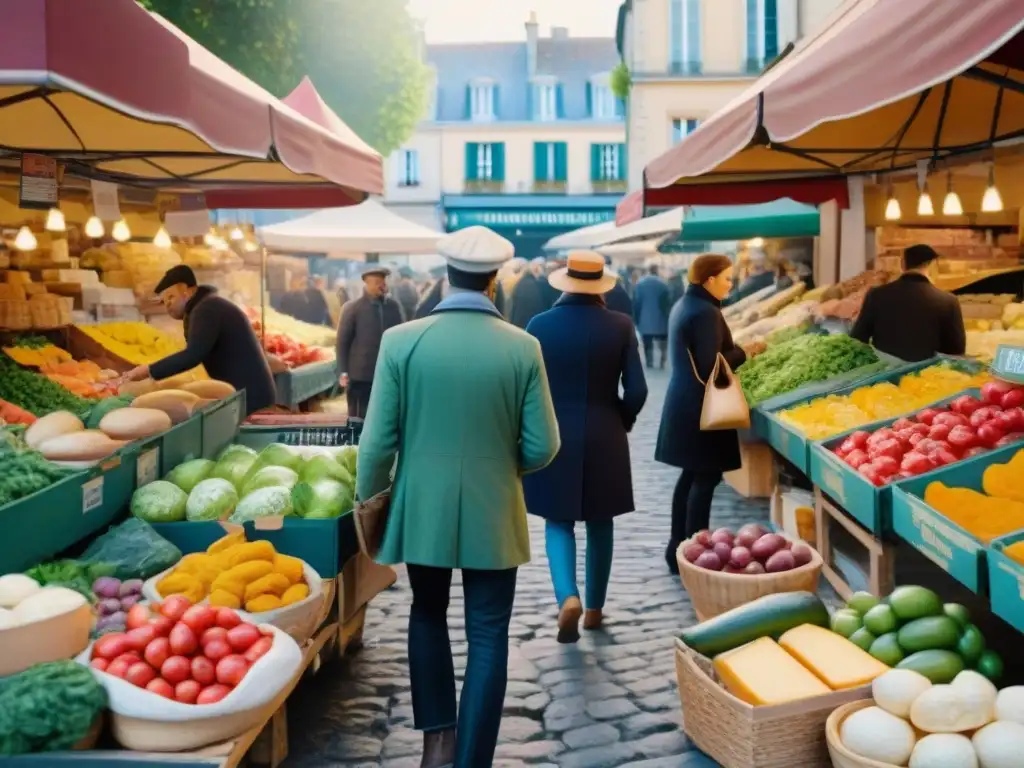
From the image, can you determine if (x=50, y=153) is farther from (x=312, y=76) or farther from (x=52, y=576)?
(x=312, y=76)

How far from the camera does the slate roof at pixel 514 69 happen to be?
153 feet

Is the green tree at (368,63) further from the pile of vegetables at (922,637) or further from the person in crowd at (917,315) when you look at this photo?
the pile of vegetables at (922,637)

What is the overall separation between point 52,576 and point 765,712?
250 centimetres

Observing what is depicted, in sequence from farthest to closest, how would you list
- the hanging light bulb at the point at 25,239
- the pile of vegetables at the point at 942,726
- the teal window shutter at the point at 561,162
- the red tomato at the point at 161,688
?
1. the teal window shutter at the point at 561,162
2. the hanging light bulb at the point at 25,239
3. the red tomato at the point at 161,688
4. the pile of vegetables at the point at 942,726

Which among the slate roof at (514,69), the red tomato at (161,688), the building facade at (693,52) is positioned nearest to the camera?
the red tomato at (161,688)

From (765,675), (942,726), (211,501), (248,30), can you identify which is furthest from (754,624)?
(248,30)

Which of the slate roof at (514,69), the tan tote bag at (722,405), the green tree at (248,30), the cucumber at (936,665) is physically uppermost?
the slate roof at (514,69)

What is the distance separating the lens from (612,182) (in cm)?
4450

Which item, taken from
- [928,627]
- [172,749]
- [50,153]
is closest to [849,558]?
[928,627]

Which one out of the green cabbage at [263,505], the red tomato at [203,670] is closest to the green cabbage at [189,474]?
the green cabbage at [263,505]

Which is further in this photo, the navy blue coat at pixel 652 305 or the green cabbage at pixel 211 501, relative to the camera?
the navy blue coat at pixel 652 305

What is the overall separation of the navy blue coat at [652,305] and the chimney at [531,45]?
1122 inches

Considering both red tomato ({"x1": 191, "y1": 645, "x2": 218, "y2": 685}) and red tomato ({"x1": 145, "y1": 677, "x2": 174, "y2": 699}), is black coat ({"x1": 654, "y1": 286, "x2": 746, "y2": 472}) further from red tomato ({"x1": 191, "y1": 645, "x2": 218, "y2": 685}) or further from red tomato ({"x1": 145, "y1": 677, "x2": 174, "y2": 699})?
red tomato ({"x1": 145, "y1": 677, "x2": 174, "y2": 699})

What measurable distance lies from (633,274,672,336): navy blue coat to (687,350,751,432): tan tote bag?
46.2 ft
